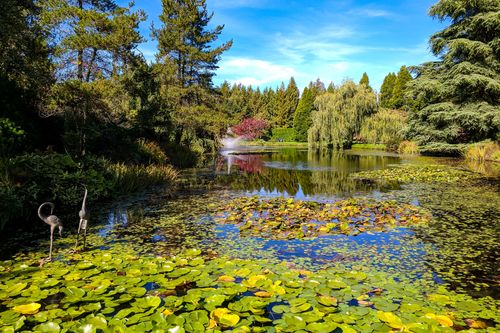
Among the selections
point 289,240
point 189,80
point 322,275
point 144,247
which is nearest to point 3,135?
point 144,247

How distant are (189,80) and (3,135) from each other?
63.1ft

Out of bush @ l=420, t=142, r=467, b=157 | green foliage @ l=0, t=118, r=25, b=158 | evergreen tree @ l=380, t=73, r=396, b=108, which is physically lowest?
bush @ l=420, t=142, r=467, b=157

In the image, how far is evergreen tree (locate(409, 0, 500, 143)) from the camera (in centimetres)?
1933

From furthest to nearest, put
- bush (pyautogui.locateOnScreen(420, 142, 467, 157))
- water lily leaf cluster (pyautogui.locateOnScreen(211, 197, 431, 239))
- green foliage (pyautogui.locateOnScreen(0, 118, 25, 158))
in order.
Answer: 1. bush (pyautogui.locateOnScreen(420, 142, 467, 157))
2. green foliage (pyautogui.locateOnScreen(0, 118, 25, 158))
3. water lily leaf cluster (pyautogui.locateOnScreen(211, 197, 431, 239))

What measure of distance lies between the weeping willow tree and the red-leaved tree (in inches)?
803

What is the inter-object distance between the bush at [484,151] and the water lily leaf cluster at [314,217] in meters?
14.2

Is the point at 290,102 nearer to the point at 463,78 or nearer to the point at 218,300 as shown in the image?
the point at 463,78

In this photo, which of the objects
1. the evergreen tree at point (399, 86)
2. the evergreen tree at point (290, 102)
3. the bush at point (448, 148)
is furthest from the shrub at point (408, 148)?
the evergreen tree at point (290, 102)

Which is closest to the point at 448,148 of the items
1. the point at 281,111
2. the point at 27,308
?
the point at 27,308

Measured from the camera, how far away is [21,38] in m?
8.48

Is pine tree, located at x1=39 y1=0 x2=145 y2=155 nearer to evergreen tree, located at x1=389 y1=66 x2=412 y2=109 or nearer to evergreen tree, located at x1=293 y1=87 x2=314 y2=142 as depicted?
evergreen tree, located at x1=389 y1=66 x2=412 y2=109

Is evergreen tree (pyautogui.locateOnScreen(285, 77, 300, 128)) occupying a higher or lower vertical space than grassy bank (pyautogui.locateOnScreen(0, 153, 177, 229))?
higher

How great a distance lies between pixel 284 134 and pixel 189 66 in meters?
33.0

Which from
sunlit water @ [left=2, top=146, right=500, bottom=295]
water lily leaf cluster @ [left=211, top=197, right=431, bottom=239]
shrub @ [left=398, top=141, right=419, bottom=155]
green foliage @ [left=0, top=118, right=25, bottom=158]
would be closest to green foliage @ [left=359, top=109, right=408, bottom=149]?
shrub @ [left=398, top=141, right=419, bottom=155]
